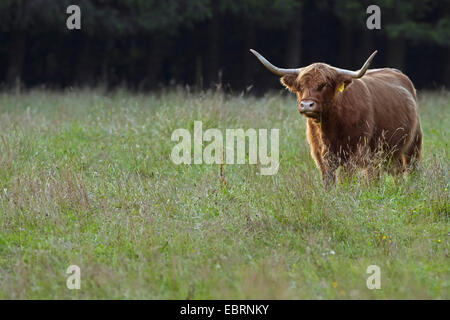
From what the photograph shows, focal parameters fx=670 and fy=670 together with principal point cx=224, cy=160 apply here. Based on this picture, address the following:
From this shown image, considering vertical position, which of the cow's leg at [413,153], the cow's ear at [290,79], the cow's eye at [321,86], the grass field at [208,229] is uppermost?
the cow's ear at [290,79]

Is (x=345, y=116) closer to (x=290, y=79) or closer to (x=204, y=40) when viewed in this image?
(x=290, y=79)

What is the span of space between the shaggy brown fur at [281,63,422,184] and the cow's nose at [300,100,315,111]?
4 cm

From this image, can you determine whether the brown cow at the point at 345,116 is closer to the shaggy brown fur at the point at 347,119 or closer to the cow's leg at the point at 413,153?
the shaggy brown fur at the point at 347,119

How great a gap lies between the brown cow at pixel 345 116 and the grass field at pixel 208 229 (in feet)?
1.06

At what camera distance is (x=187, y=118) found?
30.2ft

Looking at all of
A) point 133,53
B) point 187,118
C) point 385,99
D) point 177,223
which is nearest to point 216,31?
point 133,53

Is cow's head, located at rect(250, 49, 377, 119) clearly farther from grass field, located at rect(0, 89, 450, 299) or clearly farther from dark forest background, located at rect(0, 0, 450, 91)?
dark forest background, located at rect(0, 0, 450, 91)

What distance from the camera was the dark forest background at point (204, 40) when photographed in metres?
19.8

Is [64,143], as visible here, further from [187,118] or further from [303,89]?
[303,89]

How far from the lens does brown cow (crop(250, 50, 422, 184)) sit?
6480 millimetres

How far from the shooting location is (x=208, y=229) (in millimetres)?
5426

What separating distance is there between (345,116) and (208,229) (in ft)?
6.73

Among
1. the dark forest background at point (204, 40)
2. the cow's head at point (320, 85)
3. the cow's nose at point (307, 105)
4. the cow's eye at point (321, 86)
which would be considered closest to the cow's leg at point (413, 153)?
the cow's head at point (320, 85)

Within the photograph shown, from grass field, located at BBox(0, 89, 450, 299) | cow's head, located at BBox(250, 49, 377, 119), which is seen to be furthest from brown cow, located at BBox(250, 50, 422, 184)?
grass field, located at BBox(0, 89, 450, 299)
